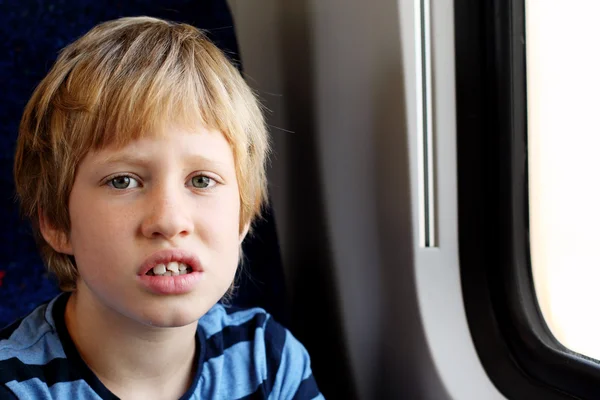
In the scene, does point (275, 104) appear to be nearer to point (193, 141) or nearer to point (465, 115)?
point (465, 115)

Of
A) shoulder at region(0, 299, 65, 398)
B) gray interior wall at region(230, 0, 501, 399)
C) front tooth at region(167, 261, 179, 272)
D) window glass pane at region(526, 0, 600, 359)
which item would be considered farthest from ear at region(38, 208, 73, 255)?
window glass pane at region(526, 0, 600, 359)

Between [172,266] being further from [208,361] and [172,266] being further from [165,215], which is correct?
[208,361]

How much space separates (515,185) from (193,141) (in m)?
0.59

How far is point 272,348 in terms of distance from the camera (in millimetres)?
1355

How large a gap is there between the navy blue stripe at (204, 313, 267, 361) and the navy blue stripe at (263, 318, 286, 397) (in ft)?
0.07

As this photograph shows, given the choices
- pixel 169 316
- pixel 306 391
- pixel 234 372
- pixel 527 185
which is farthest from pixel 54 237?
pixel 527 185

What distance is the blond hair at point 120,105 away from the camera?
1101 millimetres

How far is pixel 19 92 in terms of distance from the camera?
137 centimetres

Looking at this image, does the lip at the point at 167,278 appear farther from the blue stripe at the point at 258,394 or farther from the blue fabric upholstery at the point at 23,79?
the blue fabric upholstery at the point at 23,79

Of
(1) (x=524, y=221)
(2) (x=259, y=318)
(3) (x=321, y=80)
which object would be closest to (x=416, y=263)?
(1) (x=524, y=221)

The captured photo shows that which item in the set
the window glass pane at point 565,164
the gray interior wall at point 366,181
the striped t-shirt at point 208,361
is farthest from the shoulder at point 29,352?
the window glass pane at point 565,164

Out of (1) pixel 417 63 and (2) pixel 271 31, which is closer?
(1) pixel 417 63

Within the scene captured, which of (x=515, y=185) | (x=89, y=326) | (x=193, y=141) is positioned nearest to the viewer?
(x=193, y=141)

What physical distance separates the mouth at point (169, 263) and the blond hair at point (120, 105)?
173mm
